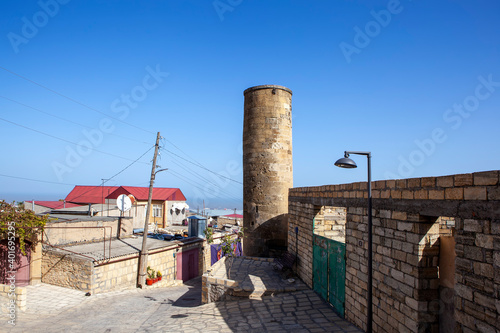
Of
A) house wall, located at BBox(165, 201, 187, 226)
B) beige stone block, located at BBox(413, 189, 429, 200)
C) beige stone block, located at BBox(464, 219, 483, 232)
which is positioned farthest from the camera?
house wall, located at BBox(165, 201, 187, 226)

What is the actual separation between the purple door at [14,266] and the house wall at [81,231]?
3.60ft

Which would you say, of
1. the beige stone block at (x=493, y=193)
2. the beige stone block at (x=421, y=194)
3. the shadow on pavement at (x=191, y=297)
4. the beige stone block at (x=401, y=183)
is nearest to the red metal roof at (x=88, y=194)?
the shadow on pavement at (x=191, y=297)

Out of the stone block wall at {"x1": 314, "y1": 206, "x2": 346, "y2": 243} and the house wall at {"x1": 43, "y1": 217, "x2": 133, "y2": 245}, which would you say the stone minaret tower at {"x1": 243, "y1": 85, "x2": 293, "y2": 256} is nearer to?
the stone block wall at {"x1": 314, "y1": 206, "x2": 346, "y2": 243}

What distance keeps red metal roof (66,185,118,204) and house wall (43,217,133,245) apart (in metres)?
19.8

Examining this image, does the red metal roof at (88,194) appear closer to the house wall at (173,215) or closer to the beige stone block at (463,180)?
the house wall at (173,215)

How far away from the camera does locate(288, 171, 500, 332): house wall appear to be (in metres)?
3.85

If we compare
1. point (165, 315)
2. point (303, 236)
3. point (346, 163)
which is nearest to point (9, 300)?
point (165, 315)

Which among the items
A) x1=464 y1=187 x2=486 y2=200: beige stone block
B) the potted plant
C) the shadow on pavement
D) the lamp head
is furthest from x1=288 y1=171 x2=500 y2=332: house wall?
the potted plant

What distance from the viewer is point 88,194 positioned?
37625 mm

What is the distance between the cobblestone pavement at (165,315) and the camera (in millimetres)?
7691

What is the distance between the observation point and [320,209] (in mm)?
10094

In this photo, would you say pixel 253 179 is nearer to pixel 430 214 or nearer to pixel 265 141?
pixel 265 141

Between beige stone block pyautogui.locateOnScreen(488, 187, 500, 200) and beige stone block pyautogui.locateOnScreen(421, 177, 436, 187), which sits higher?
beige stone block pyautogui.locateOnScreen(421, 177, 436, 187)

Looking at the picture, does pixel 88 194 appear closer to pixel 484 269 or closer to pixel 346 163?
pixel 346 163
